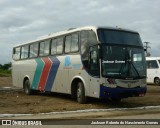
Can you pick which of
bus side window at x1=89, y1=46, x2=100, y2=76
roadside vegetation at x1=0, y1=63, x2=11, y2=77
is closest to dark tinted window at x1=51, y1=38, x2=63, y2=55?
bus side window at x1=89, y1=46, x2=100, y2=76

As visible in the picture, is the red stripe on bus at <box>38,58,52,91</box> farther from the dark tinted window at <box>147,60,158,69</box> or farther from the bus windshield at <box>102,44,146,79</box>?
the dark tinted window at <box>147,60,158,69</box>

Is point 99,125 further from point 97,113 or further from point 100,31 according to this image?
point 100,31

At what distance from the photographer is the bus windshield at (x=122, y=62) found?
16531 mm

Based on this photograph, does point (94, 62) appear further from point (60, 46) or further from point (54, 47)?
point (54, 47)

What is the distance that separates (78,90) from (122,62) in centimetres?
285

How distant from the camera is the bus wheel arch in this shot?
18062 mm

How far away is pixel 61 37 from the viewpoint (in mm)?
20406

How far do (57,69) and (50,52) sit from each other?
141 centimetres

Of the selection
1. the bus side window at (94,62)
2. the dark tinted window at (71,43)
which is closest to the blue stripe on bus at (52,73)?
the dark tinted window at (71,43)

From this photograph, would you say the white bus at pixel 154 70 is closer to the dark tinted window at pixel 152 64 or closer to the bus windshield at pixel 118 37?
the dark tinted window at pixel 152 64

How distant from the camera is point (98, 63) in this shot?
54.6 feet

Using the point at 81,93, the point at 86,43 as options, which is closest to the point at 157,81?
the point at 81,93

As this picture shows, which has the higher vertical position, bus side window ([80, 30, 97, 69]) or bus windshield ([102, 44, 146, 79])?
bus side window ([80, 30, 97, 69])

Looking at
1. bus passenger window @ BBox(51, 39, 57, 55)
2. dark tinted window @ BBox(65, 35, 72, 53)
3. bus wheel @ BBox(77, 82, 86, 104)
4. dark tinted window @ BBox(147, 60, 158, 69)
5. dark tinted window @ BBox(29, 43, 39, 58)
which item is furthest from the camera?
dark tinted window @ BBox(147, 60, 158, 69)
